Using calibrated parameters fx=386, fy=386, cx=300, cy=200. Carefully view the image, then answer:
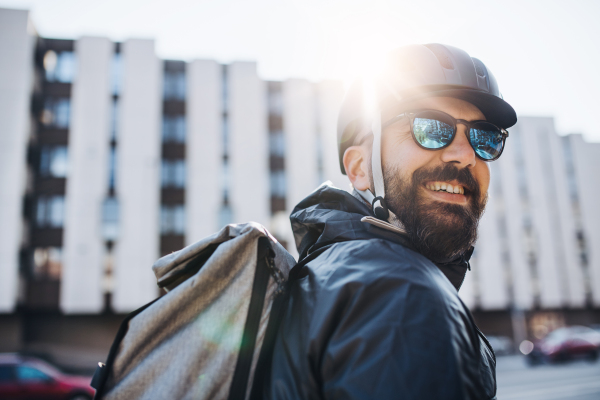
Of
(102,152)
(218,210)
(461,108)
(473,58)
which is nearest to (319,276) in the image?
(461,108)

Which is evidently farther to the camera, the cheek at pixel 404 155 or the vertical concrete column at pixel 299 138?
the vertical concrete column at pixel 299 138

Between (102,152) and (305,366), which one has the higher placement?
(102,152)

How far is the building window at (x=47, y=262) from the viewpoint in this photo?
23.7 metres

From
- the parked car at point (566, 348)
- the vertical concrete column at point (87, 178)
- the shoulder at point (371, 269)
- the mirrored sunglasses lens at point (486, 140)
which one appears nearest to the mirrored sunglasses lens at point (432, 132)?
the mirrored sunglasses lens at point (486, 140)

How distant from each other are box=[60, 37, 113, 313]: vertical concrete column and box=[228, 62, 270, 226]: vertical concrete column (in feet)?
27.4

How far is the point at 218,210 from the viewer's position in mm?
26438

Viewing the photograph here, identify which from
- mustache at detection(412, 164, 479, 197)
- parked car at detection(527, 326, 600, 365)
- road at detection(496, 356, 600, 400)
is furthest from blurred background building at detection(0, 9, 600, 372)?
mustache at detection(412, 164, 479, 197)

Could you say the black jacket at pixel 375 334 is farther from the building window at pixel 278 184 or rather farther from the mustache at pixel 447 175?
the building window at pixel 278 184

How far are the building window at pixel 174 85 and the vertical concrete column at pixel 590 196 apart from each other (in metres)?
36.9

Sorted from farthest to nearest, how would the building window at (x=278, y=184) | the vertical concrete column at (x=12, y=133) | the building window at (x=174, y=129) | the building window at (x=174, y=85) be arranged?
the building window at (x=278, y=184) → the building window at (x=174, y=85) → the building window at (x=174, y=129) → the vertical concrete column at (x=12, y=133)

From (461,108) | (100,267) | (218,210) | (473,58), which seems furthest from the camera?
(218,210)

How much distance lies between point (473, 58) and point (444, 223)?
35.5 inches

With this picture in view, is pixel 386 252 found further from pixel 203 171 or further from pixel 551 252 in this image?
pixel 551 252

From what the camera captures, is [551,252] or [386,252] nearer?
[386,252]
